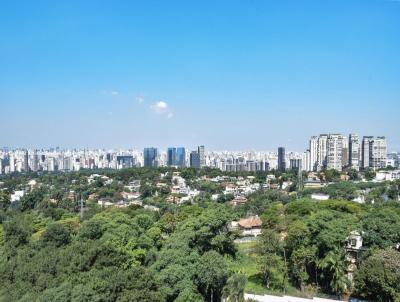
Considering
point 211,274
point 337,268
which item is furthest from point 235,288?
point 337,268

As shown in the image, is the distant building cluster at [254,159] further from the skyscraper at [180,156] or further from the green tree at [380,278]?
the green tree at [380,278]

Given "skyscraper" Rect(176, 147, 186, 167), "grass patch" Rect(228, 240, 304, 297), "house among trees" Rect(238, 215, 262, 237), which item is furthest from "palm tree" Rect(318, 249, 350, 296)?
"skyscraper" Rect(176, 147, 186, 167)

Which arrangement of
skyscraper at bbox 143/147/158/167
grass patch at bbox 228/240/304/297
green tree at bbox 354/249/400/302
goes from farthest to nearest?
skyscraper at bbox 143/147/158/167 → grass patch at bbox 228/240/304/297 → green tree at bbox 354/249/400/302

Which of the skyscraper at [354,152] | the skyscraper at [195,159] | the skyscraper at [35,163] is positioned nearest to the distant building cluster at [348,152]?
the skyscraper at [354,152]

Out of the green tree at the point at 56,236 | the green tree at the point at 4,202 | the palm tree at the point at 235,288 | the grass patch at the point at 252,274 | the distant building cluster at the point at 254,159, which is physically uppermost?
the distant building cluster at the point at 254,159

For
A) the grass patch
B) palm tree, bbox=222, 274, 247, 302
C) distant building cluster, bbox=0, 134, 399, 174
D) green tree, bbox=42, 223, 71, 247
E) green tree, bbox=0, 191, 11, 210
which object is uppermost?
distant building cluster, bbox=0, 134, 399, 174

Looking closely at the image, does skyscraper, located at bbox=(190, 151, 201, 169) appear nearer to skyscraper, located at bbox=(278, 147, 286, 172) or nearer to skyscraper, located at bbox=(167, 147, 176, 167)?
skyscraper, located at bbox=(167, 147, 176, 167)

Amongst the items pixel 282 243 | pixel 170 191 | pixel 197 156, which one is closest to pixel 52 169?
pixel 197 156

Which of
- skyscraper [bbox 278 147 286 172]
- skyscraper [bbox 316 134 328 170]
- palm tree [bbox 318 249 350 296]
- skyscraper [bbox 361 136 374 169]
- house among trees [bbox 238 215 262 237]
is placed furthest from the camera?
skyscraper [bbox 278 147 286 172]

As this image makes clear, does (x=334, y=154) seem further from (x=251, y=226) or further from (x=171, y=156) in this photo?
(x=171, y=156)
